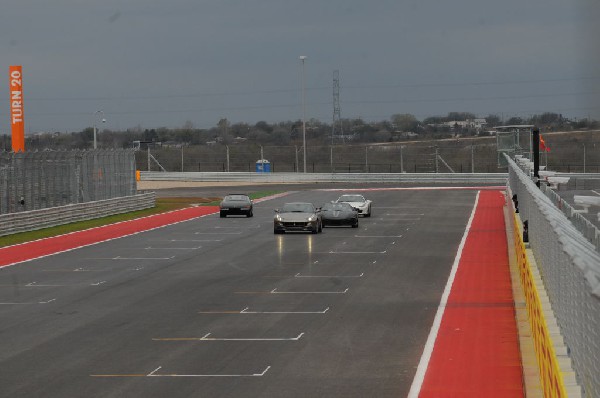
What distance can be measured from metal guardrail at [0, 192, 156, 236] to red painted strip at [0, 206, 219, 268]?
6.59ft

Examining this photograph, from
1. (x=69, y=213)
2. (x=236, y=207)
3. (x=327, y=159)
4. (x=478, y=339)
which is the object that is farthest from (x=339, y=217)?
(x=327, y=159)

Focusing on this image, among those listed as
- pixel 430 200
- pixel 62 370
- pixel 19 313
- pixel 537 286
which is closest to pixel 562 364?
pixel 537 286

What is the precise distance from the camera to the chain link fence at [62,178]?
48.0 metres

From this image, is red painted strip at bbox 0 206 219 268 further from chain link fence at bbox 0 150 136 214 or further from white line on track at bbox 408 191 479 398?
white line on track at bbox 408 191 479 398

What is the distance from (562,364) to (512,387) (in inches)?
246

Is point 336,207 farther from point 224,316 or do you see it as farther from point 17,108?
point 224,316

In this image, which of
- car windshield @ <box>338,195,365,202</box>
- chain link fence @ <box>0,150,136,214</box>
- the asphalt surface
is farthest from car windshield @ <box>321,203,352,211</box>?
chain link fence @ <box>0,150,136,214</box>

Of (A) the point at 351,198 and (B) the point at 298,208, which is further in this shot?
(A) the point at 351,198

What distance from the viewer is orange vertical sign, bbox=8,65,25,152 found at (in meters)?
66.7

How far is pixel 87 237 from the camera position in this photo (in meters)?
46.1

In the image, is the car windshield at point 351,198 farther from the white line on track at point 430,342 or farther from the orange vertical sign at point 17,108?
the white line on track at point 430,342

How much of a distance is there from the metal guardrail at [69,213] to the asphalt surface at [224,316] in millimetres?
4991

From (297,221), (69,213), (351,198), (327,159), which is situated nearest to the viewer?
(297,221)

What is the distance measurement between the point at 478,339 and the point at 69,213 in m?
35.5
